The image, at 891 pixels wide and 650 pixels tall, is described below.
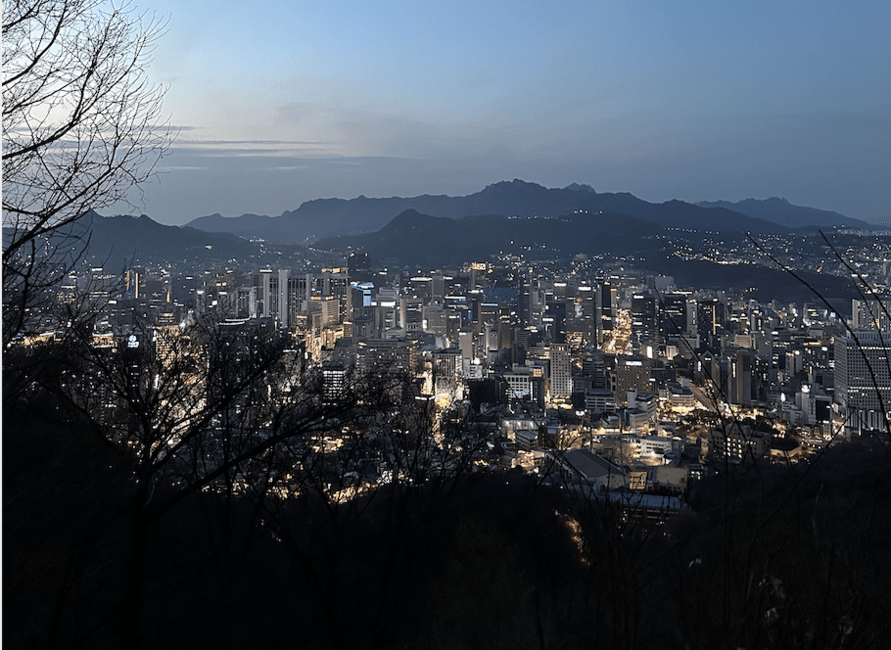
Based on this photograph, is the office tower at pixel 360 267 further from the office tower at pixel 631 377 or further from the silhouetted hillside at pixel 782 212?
the silhouetted hillside at pixel 782 212

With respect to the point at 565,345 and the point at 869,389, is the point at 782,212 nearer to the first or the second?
the point at 565,345

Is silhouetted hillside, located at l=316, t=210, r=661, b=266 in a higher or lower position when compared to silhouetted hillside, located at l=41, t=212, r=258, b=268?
higher

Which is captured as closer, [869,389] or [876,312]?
[876,312]

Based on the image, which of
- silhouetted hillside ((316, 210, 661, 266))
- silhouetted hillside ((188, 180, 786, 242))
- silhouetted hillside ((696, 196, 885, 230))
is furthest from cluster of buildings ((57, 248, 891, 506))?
silhouetted hillside ((696, 196, 885, 230))

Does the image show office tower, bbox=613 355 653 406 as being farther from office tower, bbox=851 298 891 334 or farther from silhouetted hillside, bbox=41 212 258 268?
office tower, bbox=851 298 891 334

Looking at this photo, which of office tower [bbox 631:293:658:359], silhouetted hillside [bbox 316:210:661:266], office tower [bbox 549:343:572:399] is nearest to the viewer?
office tower [bbox 549:343:572:399]

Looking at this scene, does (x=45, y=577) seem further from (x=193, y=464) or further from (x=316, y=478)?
(x=316, y=478)

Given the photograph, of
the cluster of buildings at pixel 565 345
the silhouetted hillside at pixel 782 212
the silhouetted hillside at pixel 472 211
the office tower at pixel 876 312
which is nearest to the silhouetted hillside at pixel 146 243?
the cluster of buildings at pixel 565 345

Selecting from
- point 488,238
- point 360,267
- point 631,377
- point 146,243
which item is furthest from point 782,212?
point 146,243

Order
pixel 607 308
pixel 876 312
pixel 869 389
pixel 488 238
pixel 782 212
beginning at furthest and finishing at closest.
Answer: pixel 488 238, pixel 782 212, pixel 607 308, pixel 869 389, pixel 876 312
